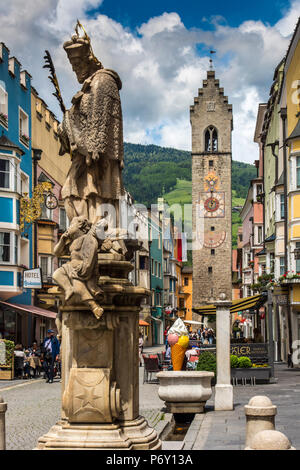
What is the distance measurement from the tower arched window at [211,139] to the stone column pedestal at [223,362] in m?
79.0

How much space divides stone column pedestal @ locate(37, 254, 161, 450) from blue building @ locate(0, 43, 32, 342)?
25169 millimetres

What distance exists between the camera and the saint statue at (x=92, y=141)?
319 inches

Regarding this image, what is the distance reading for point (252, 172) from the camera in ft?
625

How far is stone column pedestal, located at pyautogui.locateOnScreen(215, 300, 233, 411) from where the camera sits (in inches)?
593

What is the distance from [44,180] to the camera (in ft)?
136

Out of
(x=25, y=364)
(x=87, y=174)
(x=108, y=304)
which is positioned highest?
(x=87, y=174)

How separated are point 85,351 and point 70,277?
2.74 ft

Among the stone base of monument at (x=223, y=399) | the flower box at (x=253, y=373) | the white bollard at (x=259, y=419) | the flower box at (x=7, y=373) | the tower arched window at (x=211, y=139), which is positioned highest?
the tower arched window at (x=211, y=139)

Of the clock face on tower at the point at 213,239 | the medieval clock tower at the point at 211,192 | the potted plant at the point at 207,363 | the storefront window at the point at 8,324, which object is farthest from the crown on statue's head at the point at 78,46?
the clock face on tower at the point at 213,239

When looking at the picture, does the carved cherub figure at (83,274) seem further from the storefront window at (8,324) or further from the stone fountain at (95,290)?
Answer: the storefront window at (8,324)

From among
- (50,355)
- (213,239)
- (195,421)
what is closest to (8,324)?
(50,355)

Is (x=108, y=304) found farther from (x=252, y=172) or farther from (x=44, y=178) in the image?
(x=252, y=172)
